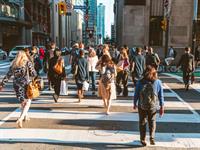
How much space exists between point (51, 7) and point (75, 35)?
2759 inches

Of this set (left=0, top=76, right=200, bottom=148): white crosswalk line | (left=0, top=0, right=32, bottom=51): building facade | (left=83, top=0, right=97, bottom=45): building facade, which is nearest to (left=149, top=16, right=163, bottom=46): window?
(left=83, top=0, right=97, bottom=45): building facade

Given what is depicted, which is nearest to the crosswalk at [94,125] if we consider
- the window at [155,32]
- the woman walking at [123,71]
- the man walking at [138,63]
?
the woman walking at [123,71]

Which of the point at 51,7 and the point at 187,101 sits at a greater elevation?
the point at 51,7

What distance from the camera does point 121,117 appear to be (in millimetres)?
9336

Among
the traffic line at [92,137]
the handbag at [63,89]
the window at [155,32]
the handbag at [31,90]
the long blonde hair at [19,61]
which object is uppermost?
the window at [155,32]

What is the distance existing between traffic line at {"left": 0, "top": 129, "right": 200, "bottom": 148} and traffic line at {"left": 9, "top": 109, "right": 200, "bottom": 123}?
4.27ft

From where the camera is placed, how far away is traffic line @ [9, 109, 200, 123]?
910 cm

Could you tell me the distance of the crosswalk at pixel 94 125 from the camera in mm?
7207

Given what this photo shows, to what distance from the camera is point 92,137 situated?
7.37m

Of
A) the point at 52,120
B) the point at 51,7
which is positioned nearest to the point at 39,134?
the point at 52,120

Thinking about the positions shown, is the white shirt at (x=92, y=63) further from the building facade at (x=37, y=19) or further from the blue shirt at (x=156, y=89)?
the building facade at (x=37, y=19)

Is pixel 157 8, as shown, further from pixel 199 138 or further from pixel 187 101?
pixel 199 138

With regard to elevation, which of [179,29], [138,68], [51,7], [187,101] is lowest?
[187,101]

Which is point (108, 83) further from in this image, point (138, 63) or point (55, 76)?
point (138, 63)
